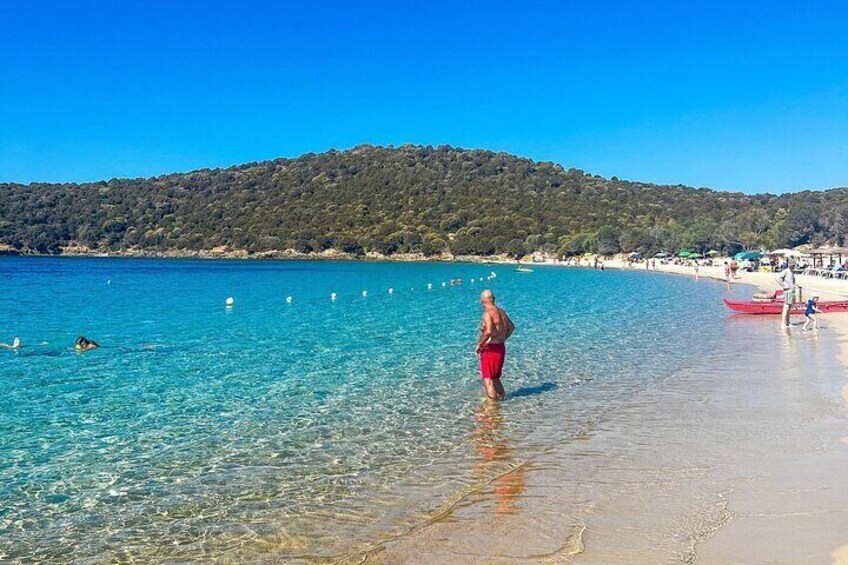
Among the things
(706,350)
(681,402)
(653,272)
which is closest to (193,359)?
(681,402)

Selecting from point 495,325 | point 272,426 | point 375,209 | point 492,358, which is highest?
point 375,209

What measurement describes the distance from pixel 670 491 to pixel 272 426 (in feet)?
18.3

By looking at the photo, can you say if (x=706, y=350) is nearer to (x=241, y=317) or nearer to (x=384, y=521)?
(x=384, y=521)

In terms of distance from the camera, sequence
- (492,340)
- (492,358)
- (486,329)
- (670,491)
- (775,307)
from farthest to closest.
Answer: (775,307) → (492,358) → (492,340) → (486,329) → (670,491)

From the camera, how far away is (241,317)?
2909 centimetres

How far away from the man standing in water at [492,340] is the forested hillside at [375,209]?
10174 centimetres

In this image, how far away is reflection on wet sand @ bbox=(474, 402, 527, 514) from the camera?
6.83 m

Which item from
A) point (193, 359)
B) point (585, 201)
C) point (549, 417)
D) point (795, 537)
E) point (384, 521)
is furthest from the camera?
point (585, 201)

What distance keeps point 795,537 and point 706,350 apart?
43.5 ft

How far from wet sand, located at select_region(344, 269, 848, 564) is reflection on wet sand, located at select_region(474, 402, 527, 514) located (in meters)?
0.02

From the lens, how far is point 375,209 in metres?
146

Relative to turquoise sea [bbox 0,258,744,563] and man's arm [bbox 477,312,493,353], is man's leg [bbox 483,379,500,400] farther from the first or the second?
man's arm [bbox 477,312,493,353]

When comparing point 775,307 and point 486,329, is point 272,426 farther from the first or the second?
point 775,307

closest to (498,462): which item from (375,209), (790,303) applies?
(790,303)
